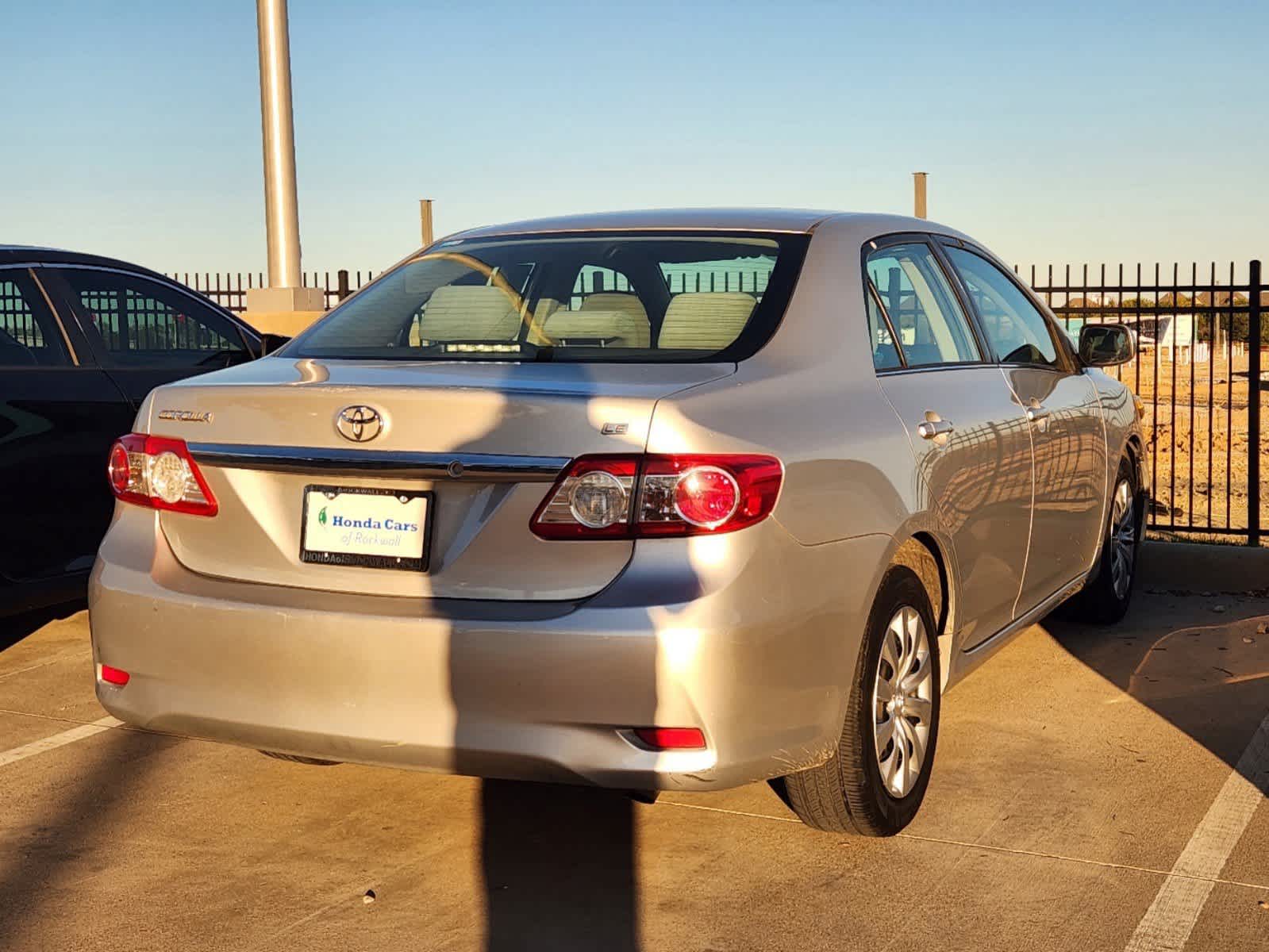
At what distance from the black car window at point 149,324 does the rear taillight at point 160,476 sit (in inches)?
99.1

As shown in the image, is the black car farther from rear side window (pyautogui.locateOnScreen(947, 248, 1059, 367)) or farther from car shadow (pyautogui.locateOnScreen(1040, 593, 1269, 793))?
car shadow (pyautogui.locateOnScreen(1040, 593, 1269, 793))

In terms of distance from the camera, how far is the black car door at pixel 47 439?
5691 millimetres

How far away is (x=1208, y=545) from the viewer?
8.07 m

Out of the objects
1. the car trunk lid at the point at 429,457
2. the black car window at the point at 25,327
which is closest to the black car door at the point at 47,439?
the black car window at the point at 25,327

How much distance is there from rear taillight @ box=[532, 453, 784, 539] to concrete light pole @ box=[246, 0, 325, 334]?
8.16 meters

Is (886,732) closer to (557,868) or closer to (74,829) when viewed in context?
(557,868)

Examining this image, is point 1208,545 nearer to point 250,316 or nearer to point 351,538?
point 351,538

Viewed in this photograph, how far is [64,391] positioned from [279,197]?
5.79 meters

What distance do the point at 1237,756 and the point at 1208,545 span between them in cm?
332

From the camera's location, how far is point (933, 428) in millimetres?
4328

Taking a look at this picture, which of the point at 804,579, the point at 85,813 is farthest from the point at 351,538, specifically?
the point at 85,813

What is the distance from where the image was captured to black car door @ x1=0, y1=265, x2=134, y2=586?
5.69 m

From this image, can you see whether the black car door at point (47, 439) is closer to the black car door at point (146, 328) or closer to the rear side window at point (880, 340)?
the black car door at point (146, 328)

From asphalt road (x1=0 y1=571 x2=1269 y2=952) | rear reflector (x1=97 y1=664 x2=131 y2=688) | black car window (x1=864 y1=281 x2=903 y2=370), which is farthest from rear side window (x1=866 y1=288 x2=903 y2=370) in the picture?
rear reflector (x1=97 y1=664 x2=131 y2=688)
